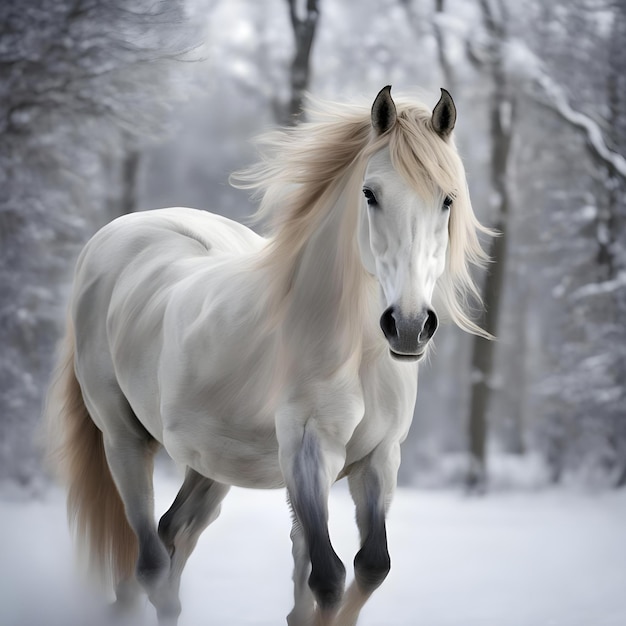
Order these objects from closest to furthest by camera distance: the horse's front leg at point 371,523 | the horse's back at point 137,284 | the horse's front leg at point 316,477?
the horse's front leg at point 316,477
the horse's front leg at point 371,523
the horse's back at point 137,284

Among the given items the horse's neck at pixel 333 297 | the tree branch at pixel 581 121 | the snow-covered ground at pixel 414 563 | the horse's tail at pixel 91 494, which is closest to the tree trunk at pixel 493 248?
the tree branch at pixel 581 121

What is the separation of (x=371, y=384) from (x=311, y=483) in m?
0.26

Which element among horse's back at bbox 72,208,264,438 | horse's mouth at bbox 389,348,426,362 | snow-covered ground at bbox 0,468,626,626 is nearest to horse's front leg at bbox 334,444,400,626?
horse's mouth at bbox 389,348,426,362

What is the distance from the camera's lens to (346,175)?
192cm

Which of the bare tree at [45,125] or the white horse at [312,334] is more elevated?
the white horse at [312,334]

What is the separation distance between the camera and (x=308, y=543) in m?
1.87

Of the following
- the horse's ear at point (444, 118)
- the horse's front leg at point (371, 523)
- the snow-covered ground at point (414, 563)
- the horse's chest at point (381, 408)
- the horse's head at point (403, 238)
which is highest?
the horse's ear at point (444, 118)

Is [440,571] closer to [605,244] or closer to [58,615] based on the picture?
[58,615]

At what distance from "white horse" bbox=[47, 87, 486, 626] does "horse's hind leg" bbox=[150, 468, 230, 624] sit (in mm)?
27

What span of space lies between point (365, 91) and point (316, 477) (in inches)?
192

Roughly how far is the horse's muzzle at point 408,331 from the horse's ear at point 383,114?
41 cm

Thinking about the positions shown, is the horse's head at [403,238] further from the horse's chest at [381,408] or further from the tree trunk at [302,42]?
the tree trunk at [302,42]

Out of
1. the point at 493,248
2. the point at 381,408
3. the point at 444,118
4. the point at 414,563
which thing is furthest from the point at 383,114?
the point at 493,248

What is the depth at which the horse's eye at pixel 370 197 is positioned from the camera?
5.71ft
